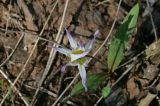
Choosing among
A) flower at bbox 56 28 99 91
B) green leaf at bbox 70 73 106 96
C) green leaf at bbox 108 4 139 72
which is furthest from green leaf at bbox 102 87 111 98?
flower at bbox 56 28 99 91

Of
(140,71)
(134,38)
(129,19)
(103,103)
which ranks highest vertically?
(129,19)

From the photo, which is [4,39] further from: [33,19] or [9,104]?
[9,104]

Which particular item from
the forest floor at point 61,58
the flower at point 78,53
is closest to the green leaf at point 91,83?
the forest floor at point 61,58

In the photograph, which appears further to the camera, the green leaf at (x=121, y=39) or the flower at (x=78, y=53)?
the green leaf at (x=121, y=39)

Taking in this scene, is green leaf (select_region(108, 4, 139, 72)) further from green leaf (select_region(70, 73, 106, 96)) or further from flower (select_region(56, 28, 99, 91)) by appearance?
flower (select_region(56, 28, 99, 91))

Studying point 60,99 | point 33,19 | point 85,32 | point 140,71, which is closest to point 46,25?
point 33,19

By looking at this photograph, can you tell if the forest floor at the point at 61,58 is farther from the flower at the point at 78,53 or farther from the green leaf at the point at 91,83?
the flower at the point at 78,53
